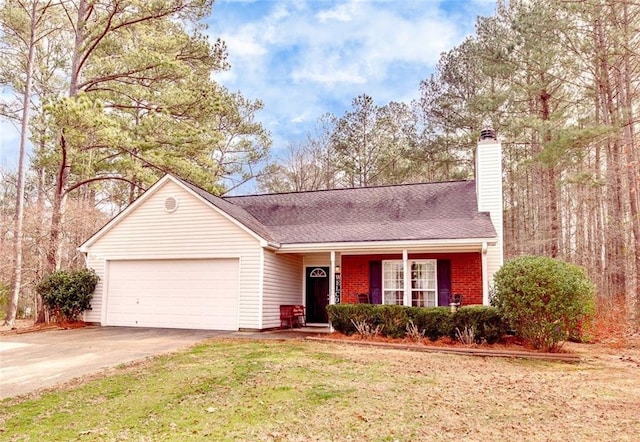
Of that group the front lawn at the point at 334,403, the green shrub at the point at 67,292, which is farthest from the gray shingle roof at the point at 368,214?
the front lawn at the point at 334,403

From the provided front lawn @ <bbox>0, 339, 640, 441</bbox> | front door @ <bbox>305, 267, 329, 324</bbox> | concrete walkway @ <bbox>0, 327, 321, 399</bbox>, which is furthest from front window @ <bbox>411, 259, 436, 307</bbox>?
front lawn @ <bbox>0, 339, 640, 441</bbox>

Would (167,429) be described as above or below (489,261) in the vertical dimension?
below

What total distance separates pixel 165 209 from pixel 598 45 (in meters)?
15.0

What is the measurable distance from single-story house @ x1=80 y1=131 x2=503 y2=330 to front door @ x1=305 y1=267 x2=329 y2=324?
0.11 feet

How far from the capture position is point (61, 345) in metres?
10.4

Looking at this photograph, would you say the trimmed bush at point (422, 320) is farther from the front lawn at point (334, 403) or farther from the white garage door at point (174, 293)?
the white garage door at point (174, 293)

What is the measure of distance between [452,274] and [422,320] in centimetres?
286

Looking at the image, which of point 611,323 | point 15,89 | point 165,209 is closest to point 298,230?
point 165,209

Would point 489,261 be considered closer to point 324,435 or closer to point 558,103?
point 324,435

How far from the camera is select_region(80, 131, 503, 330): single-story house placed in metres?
13.1

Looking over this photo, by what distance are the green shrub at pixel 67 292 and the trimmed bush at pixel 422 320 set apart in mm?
8077

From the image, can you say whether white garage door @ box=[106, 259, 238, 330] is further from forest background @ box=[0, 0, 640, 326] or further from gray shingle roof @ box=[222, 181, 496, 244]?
forest background @ box=[0, 0, 640, 326]

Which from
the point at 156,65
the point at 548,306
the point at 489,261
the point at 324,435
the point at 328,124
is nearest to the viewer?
the point at 324,435

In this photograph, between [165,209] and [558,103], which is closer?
[165,209]
